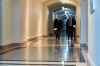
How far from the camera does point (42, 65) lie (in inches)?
265

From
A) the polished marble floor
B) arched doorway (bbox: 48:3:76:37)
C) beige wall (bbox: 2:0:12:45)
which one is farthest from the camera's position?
arched doorway (bbox: 48:3:76:37)

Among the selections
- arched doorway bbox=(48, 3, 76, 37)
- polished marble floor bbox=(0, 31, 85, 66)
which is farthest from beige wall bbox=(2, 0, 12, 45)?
arched doorway bbox=(48, 3, 76, 37)

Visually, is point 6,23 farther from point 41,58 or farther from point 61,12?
point 61,12

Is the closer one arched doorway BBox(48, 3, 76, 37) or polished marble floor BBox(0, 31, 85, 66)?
polished marble floor BBox(0, 31, 85, 66)

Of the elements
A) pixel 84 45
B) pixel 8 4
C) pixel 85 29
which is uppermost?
pixel 8 4

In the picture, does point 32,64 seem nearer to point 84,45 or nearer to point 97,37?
point 97,37

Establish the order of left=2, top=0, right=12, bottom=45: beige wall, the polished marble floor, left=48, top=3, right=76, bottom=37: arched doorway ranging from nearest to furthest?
the polished marble floor, left=2, top=0, right=12, bottom=45: beige wall, left=48, top=3, right=76, bottom=37: arched doorway

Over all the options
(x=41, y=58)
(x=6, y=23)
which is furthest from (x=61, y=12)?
(x=41, y=58)

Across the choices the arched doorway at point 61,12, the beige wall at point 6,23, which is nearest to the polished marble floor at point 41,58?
the beige wall at point 6,23

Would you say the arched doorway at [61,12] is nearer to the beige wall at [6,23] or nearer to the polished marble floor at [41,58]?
the beige wall at [6,23]

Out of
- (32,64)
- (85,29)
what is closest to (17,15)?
(85,29)

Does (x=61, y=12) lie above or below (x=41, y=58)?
above

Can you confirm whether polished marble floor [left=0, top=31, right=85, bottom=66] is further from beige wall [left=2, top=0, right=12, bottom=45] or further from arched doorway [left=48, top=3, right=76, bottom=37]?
→ arched doorway [left=48, top=3, right=76, bottom=37]

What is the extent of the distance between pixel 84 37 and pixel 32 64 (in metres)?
5.54
